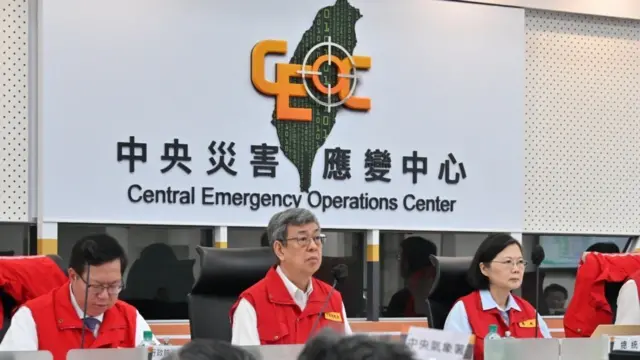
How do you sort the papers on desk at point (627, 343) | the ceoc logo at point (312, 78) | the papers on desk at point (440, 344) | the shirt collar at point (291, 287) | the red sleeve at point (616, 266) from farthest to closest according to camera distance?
the ceoc logo at point (312, 78), the red sleeve at point (616, 266), the shirt collar at point (291, 287), the papers on desk at point (627, 343), the papers on desk at point (440, 344)

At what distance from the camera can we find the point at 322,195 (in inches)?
199

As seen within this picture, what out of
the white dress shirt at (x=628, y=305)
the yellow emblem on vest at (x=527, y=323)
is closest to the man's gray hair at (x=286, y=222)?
the yellow emblem on vest at (x=527, y=323)

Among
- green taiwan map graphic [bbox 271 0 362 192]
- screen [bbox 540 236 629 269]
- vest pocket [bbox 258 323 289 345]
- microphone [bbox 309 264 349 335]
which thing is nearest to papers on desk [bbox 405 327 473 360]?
microphone [bbox 309 264 349 335]

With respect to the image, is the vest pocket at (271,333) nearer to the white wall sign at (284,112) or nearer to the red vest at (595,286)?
the red vest at (595,286)

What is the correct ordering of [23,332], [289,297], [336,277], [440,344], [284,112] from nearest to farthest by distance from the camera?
[440,344] < [23,332] < [336,277] < [289,297] < [284,112]

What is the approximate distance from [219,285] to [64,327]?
0.72m

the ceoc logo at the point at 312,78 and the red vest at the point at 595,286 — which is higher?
the ceoc logo at the point at 312,78

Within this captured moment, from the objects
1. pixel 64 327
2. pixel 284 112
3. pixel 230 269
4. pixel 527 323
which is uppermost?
pixel 284 112

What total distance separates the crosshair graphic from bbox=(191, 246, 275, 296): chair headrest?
1884 millimetres

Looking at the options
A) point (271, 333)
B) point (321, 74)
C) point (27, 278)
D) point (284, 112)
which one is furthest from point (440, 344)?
point (321, 74)

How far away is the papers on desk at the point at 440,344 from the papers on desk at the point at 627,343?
55cm

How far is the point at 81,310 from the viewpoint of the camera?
271cm

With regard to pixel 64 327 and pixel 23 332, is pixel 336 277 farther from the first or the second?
pixel 23 332

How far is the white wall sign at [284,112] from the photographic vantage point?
179 inches
